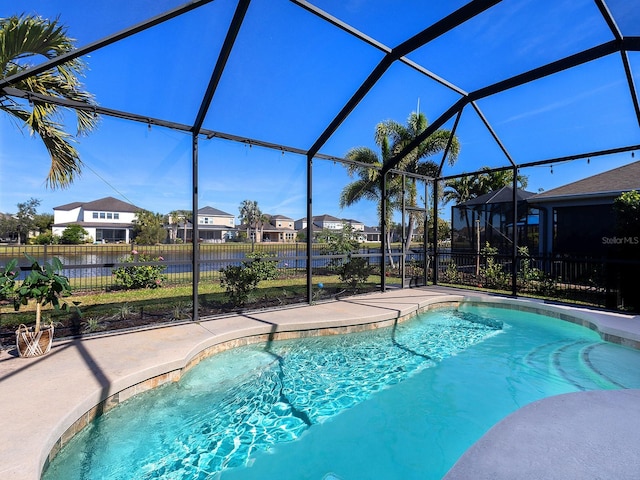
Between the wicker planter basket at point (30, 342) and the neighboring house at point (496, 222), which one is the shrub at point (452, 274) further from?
the wicker planter basket at point (30, 342)

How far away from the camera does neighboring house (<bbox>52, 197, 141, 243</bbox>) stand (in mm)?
25641

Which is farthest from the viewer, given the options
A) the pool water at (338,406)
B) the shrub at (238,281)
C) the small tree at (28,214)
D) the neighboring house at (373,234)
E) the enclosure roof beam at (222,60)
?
the small tree at (28,214)

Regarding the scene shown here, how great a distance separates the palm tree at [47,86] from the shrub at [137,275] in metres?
4.61

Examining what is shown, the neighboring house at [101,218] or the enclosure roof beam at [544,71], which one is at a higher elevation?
the enclosure roof beam at [544,71]

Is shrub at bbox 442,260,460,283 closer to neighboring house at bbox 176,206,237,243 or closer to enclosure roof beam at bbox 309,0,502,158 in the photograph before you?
enclosure roof beam at bbox 309,0,502,158

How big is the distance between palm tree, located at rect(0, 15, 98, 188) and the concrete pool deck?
8.14 feet

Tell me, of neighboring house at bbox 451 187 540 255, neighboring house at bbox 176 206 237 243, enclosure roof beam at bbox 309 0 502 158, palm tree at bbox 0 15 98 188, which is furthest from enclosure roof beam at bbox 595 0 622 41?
neighboring house at bbox 176 206 237 243

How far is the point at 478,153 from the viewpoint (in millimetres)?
11477

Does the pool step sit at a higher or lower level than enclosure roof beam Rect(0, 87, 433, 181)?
lower

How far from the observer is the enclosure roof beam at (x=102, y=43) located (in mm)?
3277

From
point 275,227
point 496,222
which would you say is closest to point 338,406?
point 496,222

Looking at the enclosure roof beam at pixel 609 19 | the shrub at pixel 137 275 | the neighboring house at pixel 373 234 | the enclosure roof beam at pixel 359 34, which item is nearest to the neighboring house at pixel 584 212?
the neighboring house at pixel 373 234

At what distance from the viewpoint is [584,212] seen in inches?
405

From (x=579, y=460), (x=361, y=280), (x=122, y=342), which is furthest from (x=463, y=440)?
(x=361, y=280)
